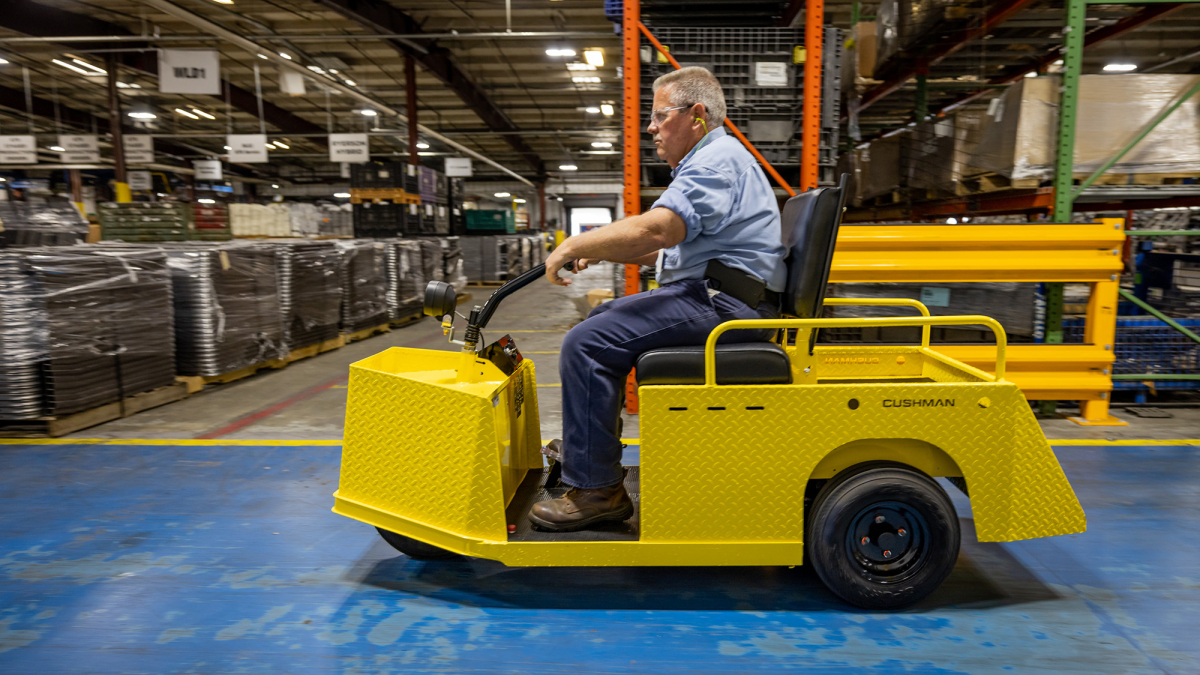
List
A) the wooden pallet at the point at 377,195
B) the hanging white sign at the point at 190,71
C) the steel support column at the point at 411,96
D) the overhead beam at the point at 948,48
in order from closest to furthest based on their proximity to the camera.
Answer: the overhead beam at the point at 948,48, the hanging white sign at the point at 190,71, the wooden pallet at the point at 377,195, the steel support column at the point at 411,96

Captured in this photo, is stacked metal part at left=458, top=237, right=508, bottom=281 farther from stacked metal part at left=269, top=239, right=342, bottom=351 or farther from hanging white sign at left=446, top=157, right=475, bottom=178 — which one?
stacked metal part at left=269, top=239, right=342, bottom=351

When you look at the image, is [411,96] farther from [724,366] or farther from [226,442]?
[724,366]

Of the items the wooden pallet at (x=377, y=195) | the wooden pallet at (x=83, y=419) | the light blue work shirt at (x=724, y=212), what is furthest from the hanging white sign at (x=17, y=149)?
the light blue work shirt at (x=724, y=212)

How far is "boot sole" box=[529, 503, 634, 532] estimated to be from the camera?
2.59m

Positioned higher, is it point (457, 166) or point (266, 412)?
point (457, 166)

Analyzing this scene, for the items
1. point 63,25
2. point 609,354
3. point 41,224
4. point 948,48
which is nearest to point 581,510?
point 609,354

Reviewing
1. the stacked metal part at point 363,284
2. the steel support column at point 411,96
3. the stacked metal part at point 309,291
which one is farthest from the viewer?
the steel support column at point 411,96

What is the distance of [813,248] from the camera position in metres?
2.68

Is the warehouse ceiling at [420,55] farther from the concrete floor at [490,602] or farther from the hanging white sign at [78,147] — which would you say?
the concrete floor at [490,602]

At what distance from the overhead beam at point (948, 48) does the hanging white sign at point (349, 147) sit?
1227 centimetres

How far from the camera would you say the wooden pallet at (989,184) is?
5.28 metres

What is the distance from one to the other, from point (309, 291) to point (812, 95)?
6.12m

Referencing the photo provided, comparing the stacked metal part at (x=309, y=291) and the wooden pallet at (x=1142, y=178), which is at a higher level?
the wooden pallet at (x=1142, y=178)

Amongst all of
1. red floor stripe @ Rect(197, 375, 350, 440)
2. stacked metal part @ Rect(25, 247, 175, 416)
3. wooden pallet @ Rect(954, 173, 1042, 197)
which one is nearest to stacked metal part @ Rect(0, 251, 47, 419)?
stacked metal part @ Rect(25, 247, 175, 416)
